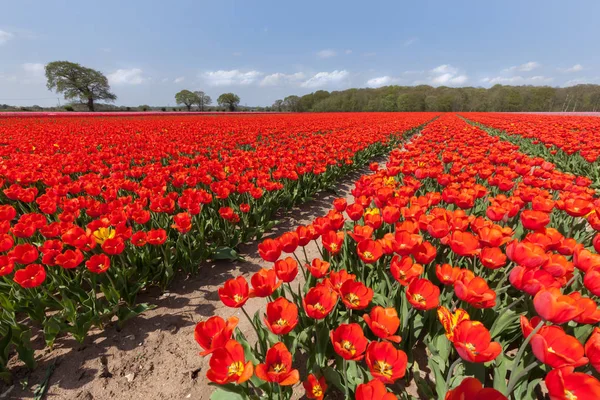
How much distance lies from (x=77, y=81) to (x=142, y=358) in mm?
84249

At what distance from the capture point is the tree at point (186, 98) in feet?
347

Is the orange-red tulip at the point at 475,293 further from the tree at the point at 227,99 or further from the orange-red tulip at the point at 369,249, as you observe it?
the tree at the point at 227,99

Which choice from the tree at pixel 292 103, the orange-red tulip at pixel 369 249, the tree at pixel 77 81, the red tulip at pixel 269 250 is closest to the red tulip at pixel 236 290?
the red tulip at pixel 269 250

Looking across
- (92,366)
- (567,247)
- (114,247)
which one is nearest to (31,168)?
(114,247)

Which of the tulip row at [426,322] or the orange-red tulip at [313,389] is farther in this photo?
the orange-red tulip at [313,389]

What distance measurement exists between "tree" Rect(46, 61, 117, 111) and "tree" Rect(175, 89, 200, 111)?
39.0m

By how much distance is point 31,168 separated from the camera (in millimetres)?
4926

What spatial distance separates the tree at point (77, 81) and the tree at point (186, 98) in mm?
39039

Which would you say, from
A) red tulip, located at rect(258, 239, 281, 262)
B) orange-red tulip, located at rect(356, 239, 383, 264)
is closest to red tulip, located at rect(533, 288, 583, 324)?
orange-red tulip, located at rect(356, 239, 383, 264)

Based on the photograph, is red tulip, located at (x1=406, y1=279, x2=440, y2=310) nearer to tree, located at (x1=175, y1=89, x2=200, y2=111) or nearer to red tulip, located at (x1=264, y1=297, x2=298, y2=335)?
red tulip, located at (x1=264, y1=297, x2=298, y2=335)

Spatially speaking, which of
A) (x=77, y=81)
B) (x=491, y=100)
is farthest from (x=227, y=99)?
(x=491, y=100)

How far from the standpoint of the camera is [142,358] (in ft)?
8.00

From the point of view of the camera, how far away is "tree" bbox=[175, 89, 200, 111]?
106 m

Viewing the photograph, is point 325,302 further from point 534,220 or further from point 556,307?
point 534,220
